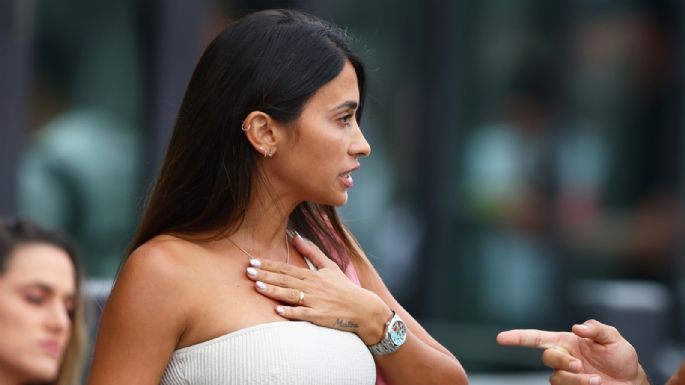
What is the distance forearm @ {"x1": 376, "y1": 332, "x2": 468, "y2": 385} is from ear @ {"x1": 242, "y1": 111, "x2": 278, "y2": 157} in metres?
0.58

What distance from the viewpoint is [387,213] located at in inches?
415

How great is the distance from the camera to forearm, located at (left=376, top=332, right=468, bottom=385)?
3.57 meters

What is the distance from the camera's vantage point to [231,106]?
3400 millimetres

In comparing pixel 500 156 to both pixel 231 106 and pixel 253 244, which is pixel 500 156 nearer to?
pixel 253 244

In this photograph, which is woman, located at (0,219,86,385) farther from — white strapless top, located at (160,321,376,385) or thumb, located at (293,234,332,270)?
white strapless top, located at (160,321,376,385)

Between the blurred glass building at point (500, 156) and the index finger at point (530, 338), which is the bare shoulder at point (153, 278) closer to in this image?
the index finger at point (530, 338)

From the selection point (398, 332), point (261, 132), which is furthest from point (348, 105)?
point (398, 332)

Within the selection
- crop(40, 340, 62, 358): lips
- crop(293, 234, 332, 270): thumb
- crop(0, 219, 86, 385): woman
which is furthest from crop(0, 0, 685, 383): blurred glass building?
crop(293, 234, 332, 270): thumb

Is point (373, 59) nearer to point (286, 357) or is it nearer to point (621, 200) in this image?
point (621, 200)

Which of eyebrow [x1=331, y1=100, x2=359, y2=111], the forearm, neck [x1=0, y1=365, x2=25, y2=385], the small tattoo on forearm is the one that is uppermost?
eyebrow [x1=331, y1=100, x2=359, y2=111]

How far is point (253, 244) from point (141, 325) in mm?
404

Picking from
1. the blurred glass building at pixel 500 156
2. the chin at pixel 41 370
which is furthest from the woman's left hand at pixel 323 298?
the blurred glass building at pixel 500 156

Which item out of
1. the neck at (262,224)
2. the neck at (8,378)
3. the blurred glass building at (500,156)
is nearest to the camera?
the neck at (262,224)

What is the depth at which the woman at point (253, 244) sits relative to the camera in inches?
128
